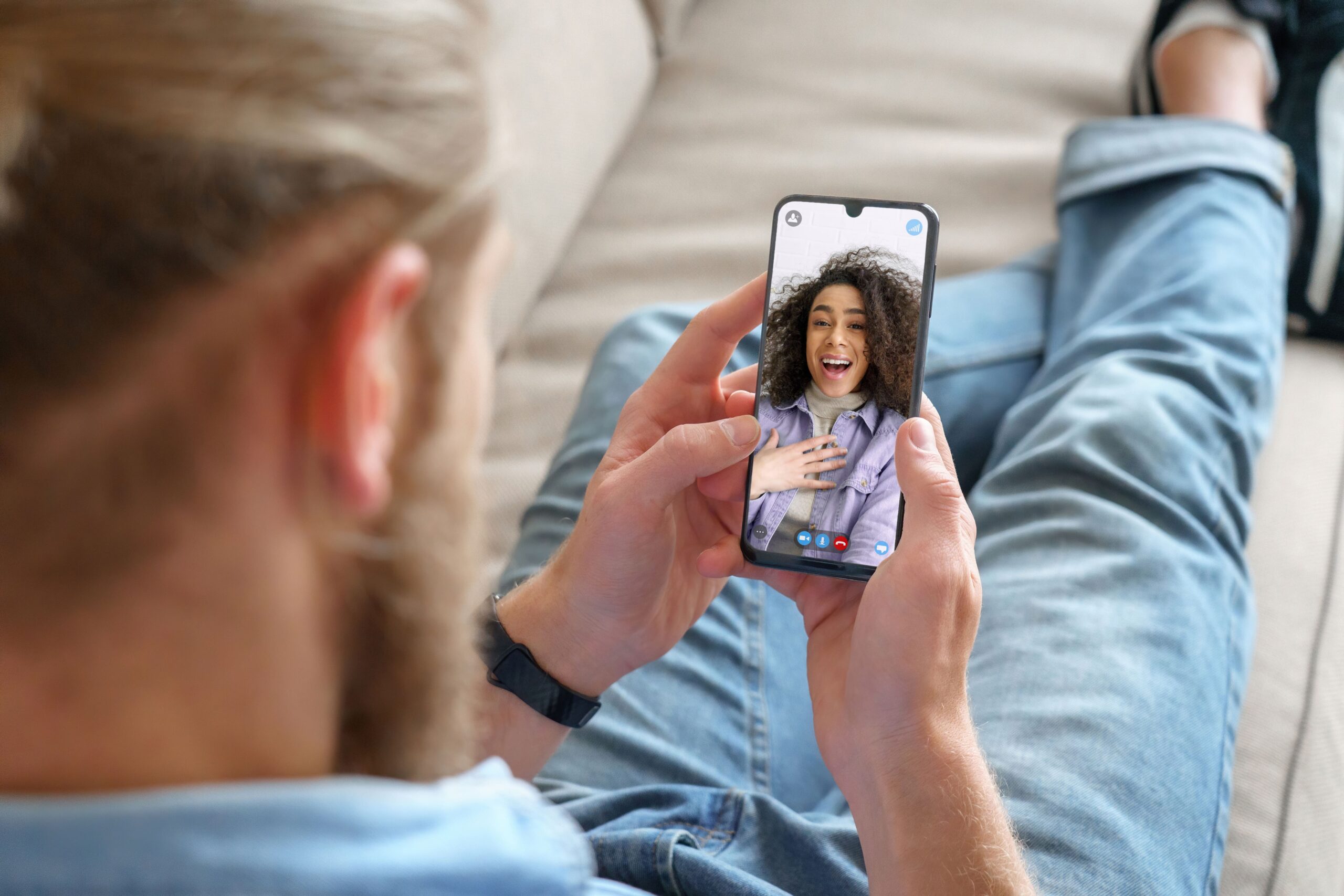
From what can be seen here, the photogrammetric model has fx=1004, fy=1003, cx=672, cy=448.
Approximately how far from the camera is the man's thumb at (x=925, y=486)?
0.66m

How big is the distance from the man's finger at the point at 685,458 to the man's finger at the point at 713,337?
0.26ft

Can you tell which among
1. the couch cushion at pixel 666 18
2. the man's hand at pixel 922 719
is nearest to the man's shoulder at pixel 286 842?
the man's hand at pixel 922 719

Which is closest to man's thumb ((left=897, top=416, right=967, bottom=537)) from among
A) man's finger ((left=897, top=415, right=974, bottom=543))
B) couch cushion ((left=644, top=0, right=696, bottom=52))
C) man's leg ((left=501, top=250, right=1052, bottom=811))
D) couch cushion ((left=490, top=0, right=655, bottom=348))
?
man's finger ((left=897, top=415, right=974, bottom=543))

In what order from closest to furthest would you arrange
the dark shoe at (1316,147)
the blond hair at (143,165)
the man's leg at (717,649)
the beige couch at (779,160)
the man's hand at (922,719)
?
the blond hair at (143,165) → the man's hand at (922,719) → the man's leg at (717,649) → the beige couch at (779,160) → the dark shoe at (1316,147)

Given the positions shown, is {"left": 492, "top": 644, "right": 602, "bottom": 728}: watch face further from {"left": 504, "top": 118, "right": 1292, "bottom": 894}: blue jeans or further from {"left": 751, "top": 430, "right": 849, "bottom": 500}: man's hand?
{"left": 751, "top": 430, "right": 849, "bottom": 500}: man's hand

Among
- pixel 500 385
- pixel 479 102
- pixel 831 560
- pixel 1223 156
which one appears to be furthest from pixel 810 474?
pixel 1223 156

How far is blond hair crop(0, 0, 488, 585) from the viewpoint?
0.32 metres

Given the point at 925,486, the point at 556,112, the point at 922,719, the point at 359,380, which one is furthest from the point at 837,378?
the point at 556,112

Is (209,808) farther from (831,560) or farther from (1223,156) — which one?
(1223,156)

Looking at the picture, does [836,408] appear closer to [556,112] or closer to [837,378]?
[837,378]

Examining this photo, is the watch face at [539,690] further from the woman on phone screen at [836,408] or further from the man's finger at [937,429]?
the man's finger at [937,429]

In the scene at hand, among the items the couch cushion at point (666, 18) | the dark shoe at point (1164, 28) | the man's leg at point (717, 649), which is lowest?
the man's leg at point (717, 649)

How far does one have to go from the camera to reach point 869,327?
0.74 m

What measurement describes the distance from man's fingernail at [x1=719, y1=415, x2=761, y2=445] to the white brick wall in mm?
103
